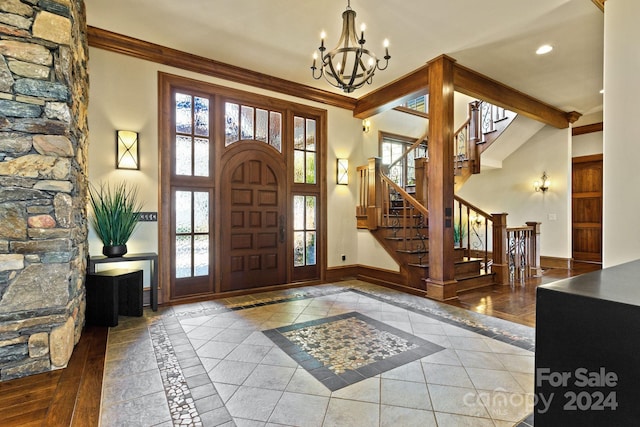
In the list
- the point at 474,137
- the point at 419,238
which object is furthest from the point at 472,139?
the point at 419,238

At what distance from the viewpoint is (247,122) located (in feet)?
15.9

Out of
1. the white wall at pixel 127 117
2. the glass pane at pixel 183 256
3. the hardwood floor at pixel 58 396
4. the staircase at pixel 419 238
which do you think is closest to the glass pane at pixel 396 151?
the staircase at pixel 419 238

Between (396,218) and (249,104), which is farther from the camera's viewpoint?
(396,218)

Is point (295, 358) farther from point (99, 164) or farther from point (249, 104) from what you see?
point (249, 104)

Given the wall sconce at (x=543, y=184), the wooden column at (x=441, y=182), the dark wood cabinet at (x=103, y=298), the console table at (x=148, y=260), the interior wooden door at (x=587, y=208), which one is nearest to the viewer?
the dark wood cabinet at (x=103, y=298)

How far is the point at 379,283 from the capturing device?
5309mm

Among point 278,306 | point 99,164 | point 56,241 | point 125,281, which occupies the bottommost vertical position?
point 278,306

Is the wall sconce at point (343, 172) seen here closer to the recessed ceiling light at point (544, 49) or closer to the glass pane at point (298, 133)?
the glass pane at point (298, 133)

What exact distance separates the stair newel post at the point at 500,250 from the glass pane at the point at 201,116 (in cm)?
474

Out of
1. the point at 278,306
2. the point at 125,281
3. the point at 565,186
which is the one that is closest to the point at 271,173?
the point at 278,306

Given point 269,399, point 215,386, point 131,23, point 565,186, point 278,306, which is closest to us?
point 269,399

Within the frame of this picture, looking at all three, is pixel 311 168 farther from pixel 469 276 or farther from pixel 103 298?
pixel 103 298

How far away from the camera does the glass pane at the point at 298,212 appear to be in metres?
5.29

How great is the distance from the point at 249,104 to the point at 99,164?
216cm
